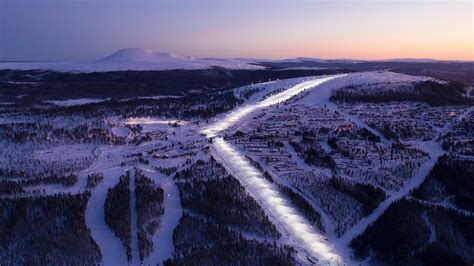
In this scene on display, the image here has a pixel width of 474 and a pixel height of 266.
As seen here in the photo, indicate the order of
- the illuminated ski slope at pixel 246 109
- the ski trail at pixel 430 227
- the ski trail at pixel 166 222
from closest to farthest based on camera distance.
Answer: the ski trail at pixel 166 222 → the ski trail at pixel 430 227 → the illuminated ski slope at pixel 246 109

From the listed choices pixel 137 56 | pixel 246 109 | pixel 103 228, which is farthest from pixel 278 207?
pixel 137 56

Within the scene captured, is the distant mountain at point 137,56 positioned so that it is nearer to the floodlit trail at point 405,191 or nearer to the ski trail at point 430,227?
the floodlit trail at point 405,191

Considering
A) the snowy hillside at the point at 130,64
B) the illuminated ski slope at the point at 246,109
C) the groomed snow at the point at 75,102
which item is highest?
the snowy hillside at the point at 130,64

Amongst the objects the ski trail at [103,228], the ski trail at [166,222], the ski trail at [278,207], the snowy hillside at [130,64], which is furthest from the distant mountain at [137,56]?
the ski trail at [166,222]

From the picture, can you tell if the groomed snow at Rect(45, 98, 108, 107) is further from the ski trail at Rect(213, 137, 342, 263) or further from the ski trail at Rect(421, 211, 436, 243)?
the ski trail at Rect(421, 211, 436, 243)

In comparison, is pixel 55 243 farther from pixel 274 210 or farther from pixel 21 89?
pixel 21 89

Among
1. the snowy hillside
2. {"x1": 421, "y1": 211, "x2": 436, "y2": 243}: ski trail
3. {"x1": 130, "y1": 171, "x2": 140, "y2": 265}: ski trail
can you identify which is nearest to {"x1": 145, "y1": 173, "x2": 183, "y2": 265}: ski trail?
{"x1": 130, "y1": 171, "x2": 140, "y2": 265}: ski trail
